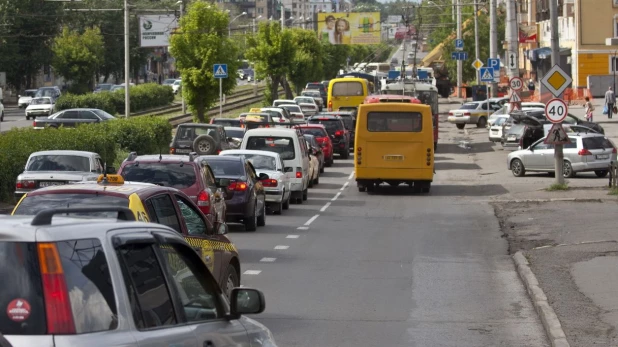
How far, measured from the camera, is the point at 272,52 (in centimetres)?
7838

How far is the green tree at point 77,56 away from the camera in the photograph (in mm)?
84500

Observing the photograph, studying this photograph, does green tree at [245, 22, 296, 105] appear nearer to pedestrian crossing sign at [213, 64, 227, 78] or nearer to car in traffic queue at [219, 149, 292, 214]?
pedestrian crossing sign at [213, 64, 227, 78]

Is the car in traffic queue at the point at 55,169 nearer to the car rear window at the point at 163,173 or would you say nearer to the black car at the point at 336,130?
the car rear window at the point at 163,173

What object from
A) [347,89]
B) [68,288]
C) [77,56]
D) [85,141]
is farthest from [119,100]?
[68,288]

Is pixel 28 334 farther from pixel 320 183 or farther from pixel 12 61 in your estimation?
pixel 12 61

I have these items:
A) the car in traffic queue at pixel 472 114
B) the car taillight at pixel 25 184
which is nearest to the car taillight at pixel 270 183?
the car taillight at pixel 25 184

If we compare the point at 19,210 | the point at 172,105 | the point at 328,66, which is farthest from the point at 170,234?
the point at 328,66

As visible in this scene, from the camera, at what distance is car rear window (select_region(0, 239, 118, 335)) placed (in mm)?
4578

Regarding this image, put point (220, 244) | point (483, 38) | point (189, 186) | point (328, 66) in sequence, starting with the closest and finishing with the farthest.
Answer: point (220, 244) → point (189, 186) → point (483, 38) → point (328, 66)

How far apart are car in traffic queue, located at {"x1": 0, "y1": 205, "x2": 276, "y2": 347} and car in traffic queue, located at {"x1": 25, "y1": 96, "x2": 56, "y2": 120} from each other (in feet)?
201

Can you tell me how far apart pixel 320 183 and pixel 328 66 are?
76368 mm

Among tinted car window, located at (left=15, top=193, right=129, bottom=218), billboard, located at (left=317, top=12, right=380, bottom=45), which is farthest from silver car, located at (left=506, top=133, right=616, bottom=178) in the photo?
billboard, located at (left=317, top=12, right=380, bottom=45)

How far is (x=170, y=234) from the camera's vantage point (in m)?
5.67

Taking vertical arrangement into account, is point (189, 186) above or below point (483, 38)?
below
